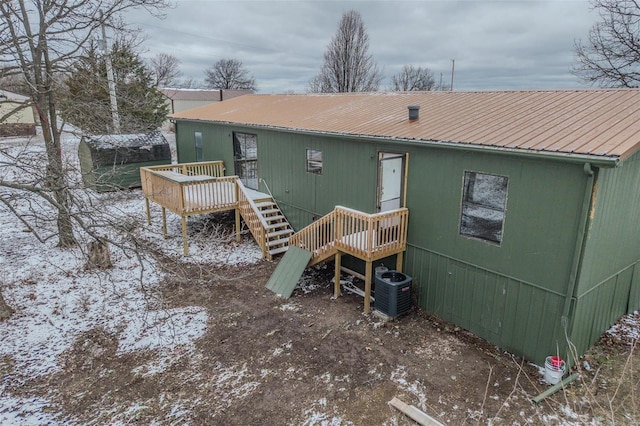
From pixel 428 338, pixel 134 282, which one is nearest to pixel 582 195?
pixel 428 338

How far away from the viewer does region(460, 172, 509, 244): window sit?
5980 millimetres

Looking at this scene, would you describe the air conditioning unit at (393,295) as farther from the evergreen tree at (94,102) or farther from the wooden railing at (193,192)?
the evergreen tree at (94,102)

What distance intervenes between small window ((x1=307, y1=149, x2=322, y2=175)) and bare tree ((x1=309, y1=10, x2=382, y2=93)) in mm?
21848

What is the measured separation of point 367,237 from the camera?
22.7 ft

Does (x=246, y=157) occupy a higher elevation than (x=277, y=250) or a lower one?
higher

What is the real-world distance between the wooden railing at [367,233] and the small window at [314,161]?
5.86ft

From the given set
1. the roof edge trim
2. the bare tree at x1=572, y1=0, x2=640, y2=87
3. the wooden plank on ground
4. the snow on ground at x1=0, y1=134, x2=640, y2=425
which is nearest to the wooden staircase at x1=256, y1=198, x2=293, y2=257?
the snow on ground at x1=0, y1=134, x2=640, y2=425

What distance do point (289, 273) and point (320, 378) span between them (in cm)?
310

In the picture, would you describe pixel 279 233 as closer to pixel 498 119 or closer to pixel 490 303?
pixel 490 303

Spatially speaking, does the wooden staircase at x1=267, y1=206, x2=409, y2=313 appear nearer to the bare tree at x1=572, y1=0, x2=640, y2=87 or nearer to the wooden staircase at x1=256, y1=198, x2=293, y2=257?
the wooden staircase at x1=256, y1=198, x2=293, y2=257

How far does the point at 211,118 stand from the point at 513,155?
1054cm

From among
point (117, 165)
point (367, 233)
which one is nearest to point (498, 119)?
point (367, 233)

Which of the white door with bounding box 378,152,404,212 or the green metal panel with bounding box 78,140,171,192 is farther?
the green metal panel with bounding box 78,140,171,192

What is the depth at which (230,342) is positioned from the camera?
6453 mm
